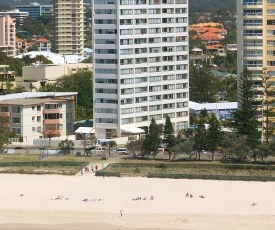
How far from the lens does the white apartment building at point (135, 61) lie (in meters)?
67.2

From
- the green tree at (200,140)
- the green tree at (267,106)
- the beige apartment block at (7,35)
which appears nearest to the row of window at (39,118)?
the green tree at (200,140)

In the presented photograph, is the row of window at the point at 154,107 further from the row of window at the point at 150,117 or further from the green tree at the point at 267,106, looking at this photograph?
the green tree at the point at 267,106

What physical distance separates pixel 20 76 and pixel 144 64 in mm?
33392

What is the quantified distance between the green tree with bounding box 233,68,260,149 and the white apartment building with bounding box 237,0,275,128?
4.17 feet

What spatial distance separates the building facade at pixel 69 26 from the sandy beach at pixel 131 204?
3201 inches

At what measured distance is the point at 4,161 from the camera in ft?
196

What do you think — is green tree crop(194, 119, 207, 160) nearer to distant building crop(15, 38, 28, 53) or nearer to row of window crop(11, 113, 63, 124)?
row of window crop(11, 113, 63, 124)

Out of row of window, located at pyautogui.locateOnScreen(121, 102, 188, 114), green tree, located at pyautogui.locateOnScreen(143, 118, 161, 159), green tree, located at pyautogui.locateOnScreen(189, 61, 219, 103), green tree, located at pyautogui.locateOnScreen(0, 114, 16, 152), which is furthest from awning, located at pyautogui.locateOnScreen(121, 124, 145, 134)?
green tree, located at pyautogui.locateOnScreen(189, 61, 219, 103)

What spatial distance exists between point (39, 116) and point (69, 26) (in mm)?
67900

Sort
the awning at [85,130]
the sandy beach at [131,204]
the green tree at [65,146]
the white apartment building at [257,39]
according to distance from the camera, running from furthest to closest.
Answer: the awning at [85,130], the white apartment building at [257,39], the green tree at [65,146], the sandy beach at [131,204]

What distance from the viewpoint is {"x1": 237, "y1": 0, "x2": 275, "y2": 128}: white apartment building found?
210 ft

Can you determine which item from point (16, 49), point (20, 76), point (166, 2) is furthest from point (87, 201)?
point (16, 49)

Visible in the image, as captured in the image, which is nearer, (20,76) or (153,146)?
(153,146)

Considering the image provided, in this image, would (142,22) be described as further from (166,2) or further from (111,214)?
(111,214)
